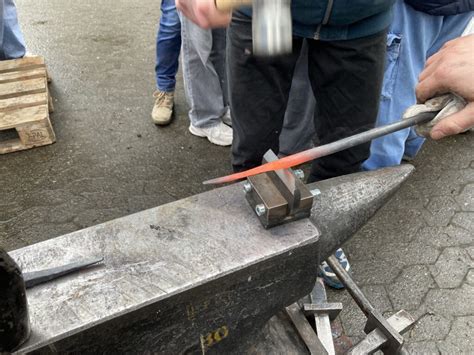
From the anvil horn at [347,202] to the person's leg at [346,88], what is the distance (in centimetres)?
56

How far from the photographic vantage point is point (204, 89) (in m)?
2.70

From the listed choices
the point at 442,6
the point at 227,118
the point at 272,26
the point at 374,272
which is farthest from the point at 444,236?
the point at 272,26

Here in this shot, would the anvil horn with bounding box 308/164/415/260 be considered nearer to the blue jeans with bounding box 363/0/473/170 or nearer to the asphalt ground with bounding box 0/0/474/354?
the asphalt ground with bounding box 0/0/474/354

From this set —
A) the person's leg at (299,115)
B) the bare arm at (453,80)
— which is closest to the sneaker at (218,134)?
the person's leg at (299,115)

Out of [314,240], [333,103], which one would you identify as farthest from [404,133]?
[314,240]

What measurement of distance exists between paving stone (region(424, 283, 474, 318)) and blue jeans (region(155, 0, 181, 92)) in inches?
83.2

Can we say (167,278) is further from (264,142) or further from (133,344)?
(264,142)

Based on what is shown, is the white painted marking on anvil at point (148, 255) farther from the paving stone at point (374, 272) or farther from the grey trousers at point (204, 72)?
the grey trousers at point (204, 72)

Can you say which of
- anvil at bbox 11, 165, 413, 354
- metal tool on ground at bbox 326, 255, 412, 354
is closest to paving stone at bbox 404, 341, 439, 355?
metal tool on ground at bbox 326, 255, 412, 354

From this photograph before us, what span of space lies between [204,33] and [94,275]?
1.86 meters

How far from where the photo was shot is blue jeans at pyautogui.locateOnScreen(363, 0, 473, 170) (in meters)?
1.97

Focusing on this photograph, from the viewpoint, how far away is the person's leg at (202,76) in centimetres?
240

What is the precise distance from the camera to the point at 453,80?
102cm

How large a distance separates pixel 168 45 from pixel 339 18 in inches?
64.6
